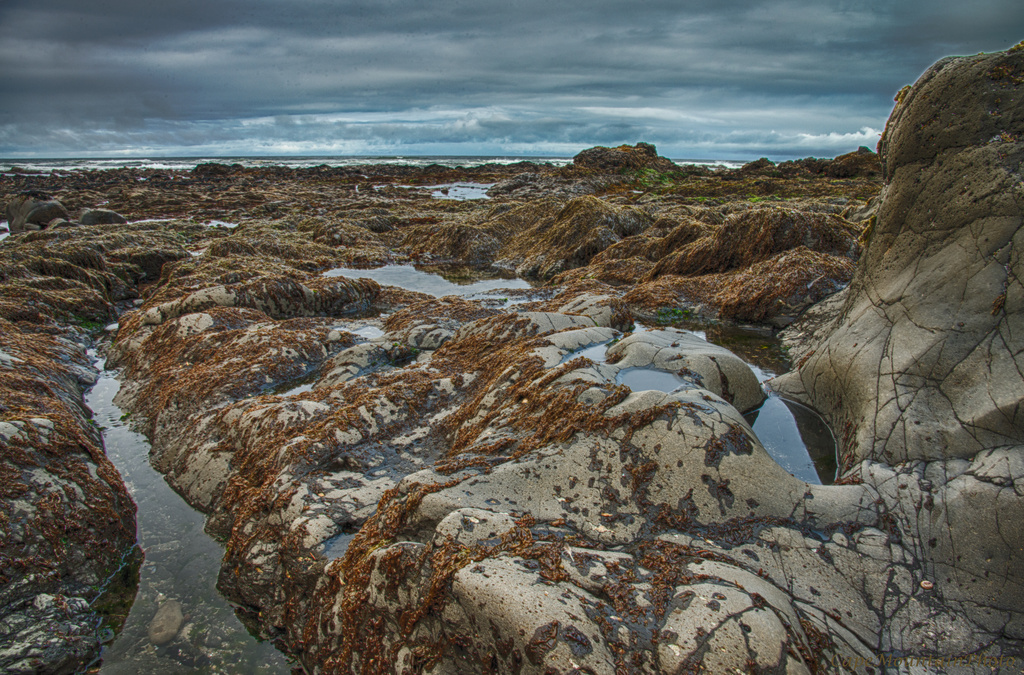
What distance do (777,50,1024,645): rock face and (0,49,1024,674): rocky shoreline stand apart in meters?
0.02

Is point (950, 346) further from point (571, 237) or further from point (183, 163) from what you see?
point (183, 163)

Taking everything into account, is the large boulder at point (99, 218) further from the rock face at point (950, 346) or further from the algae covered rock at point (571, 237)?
the rock face at point (950, 346)

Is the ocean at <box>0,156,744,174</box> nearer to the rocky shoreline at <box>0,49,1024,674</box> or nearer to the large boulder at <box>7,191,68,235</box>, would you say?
the large boulder at <box>7,191,68,235</box>

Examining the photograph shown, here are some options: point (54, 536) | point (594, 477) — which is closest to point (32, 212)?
point (54, 536)

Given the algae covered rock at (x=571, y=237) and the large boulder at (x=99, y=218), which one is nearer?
the algae covered rock at (x=571, y=237)

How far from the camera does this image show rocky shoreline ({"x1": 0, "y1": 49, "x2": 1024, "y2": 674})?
268 cm

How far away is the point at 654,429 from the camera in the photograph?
3.81 meters

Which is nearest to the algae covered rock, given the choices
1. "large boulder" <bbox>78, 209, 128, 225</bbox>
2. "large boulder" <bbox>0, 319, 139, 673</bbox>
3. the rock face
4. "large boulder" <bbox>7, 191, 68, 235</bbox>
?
the rock face

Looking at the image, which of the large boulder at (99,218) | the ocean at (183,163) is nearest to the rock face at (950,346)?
the large boulder at (99,218)

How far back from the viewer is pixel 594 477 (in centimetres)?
365

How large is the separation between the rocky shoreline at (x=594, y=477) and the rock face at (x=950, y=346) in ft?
0.06

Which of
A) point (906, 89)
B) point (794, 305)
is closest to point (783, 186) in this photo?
point (794, 305)

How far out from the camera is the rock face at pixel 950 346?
3.11 meters

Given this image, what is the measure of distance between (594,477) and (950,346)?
10.1 feet
